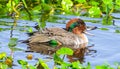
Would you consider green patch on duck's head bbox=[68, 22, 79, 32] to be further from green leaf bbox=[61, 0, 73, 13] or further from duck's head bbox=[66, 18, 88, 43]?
green leaf bbox=[61, 0, 73, 13]

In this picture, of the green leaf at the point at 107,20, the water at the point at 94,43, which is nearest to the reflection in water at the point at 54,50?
the water at the point at 94,43

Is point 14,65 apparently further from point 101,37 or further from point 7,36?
point 101,37

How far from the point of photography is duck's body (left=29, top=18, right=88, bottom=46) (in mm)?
10922

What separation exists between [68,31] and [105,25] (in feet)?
3.63

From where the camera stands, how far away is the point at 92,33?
11.7 meters

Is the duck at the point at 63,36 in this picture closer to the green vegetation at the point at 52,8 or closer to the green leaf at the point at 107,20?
the green vegetation at the point at 52,8

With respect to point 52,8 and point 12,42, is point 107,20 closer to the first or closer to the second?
point 52,8

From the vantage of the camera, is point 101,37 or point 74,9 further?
point 74,9

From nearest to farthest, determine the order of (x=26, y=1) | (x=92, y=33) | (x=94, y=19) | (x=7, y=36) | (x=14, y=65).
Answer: (x=14, y=65) < (x=7, y=36) < (x=92, y=33) < (x=94, y=19) < (x=26, y=1)

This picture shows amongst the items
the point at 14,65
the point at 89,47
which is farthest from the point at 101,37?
the point at 14,65

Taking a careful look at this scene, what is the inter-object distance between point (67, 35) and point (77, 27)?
47 centimetres

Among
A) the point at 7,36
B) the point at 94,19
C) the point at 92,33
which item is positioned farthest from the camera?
the point at 94,19

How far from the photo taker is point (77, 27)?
37.9ft

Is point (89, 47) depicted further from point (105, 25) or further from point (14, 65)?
point (14, 65)
